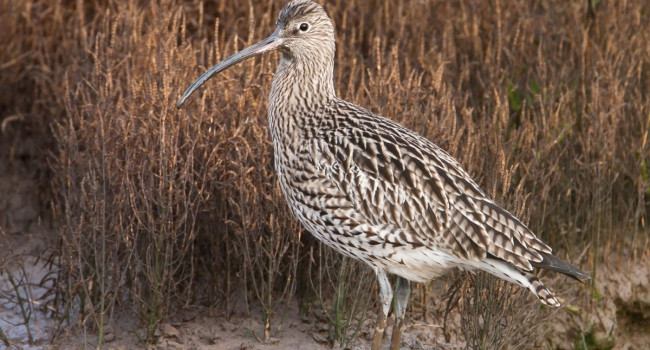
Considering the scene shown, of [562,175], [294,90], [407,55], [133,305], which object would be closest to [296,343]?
[133,305]

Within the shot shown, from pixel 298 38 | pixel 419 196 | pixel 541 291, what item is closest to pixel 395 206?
pixel 419 196

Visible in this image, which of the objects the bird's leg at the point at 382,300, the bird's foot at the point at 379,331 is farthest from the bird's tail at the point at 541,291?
the bird's foot at the point at 379,331

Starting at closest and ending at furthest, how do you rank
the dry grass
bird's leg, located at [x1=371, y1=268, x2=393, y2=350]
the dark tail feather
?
the dark tail feather, bird's leg, located at [x1=371, y1=268, x2=393, y2=350], the dry grass

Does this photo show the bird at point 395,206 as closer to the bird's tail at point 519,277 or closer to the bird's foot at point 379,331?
the bird's tail at point 519,277

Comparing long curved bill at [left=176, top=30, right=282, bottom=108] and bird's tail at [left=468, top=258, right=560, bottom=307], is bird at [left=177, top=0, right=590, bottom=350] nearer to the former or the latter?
bird's tail at [left=468, top=258, right=560, bottom=307]

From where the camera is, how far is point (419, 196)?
4.55 metres

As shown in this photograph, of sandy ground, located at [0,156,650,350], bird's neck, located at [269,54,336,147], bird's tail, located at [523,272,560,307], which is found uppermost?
bird's neck, located at [269,54,336,147]

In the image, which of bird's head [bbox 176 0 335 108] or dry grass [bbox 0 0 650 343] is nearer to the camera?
bird's head [bbox 176 0 335 108]

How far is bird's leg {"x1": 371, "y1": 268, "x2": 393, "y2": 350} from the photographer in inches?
185

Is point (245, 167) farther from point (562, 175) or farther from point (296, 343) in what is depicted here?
point (562, 175)

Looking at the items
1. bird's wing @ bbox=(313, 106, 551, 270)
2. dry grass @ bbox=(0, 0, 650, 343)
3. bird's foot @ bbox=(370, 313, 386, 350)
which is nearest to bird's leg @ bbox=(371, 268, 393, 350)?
bird's foot @ bbox=(370, 313, 386, 350)

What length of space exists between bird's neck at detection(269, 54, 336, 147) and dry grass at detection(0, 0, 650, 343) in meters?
0.25

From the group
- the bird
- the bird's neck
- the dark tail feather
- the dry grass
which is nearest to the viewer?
the dark tail feather

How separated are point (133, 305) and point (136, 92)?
1.18m
